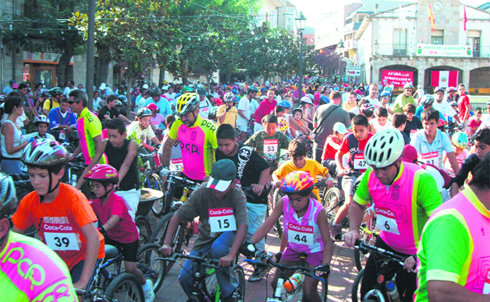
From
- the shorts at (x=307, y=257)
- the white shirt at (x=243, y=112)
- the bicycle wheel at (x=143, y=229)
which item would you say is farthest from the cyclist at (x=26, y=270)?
the white shirt at (x=243, y=112)

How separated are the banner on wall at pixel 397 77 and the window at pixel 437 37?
561 cm

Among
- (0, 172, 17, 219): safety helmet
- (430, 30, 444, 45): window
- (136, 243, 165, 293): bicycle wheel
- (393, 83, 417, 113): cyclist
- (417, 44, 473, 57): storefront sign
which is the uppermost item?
(430, 30, 444, 45): window

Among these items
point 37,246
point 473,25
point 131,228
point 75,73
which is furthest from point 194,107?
point 473,25

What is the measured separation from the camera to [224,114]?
12.9m

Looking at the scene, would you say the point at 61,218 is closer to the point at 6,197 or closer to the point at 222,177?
the point at 222,177

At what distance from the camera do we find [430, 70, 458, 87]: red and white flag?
58969mm

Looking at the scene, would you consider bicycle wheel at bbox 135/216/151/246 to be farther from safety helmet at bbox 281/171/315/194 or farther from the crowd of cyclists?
safety helmet at bbox 281/171/315/194

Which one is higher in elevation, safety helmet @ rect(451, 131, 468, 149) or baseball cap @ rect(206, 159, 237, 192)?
safety helmet @ rect(451, 131, 468, 149)

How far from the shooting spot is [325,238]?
4.55 m

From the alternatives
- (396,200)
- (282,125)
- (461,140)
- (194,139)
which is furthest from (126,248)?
(282,125)

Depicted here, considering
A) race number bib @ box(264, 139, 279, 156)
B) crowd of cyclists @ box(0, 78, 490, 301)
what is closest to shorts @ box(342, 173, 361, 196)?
crowd of cyclists @ box(0, 78, 490, 301)

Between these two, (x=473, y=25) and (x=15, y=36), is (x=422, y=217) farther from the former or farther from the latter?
(x=473, y=25)

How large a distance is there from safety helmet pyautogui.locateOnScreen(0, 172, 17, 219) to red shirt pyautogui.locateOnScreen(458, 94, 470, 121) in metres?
16.6

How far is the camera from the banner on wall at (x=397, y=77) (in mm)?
51109
